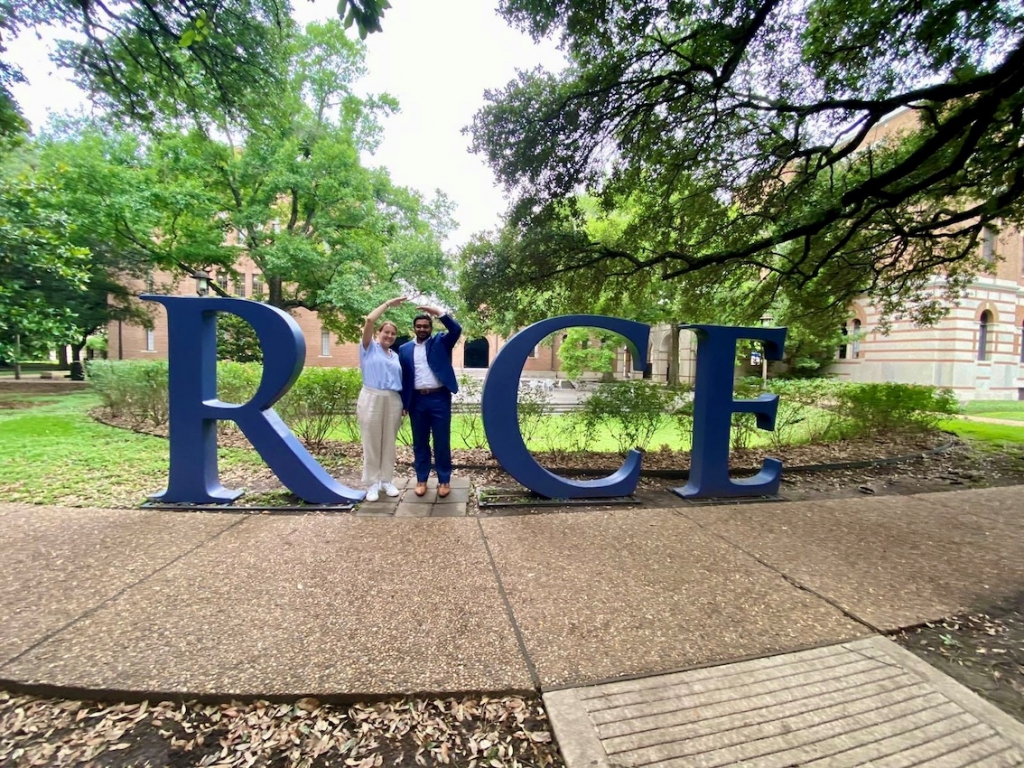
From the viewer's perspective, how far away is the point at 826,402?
854cm

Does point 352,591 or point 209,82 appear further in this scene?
point 209,82

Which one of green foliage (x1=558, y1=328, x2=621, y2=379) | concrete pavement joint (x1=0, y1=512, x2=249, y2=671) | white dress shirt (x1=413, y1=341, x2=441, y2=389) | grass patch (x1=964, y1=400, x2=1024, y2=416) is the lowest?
concrete pavement joint (x1=0, y1=512, x2=249, y2=671)

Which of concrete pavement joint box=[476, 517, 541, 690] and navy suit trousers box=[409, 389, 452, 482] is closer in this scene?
concrete pavement joint box=[476, 517, 541, 690]

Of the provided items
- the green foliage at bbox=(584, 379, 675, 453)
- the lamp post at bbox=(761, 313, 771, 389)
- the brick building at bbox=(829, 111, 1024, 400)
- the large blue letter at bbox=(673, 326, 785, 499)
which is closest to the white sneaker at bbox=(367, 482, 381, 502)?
the green foliage at bbox=(584, 379, 675, 453)

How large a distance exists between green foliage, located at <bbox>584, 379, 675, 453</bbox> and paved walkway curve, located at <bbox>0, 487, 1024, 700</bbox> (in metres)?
2.05

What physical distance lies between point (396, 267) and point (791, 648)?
1567cm

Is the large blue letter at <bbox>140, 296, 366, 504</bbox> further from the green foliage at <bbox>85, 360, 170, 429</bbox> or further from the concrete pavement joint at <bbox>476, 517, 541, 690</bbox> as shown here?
the green foliage at <bbox>85, 360, 170, 429</bbox>

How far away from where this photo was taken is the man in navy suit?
431 centimetres

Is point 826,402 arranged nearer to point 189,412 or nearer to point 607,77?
point 607,77

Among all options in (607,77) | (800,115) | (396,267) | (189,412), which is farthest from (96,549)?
(396,267)

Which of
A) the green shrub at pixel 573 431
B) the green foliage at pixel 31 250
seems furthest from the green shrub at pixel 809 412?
the green foliage at pixel 31 250

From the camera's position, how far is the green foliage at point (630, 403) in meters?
6.09

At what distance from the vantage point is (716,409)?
15.6ft

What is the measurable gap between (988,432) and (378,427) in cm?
1294
